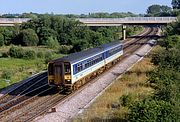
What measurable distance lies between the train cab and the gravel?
135cm

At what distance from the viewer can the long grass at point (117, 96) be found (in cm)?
2423

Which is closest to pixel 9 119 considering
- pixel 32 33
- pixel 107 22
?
pixel 32 33

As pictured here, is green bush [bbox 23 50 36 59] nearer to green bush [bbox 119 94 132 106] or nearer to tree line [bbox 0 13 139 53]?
tree line [bbox 0 13 139 53]

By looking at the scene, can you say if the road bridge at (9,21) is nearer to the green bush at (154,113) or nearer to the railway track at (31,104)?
the railway track at (31,104)

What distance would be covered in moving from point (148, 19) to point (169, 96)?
77223 millimetres

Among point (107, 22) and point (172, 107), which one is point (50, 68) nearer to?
point (172, 107)

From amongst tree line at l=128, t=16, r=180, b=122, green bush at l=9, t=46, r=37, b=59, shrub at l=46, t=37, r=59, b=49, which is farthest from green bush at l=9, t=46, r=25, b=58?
tree line at l=128, t=16, r=180, b=122

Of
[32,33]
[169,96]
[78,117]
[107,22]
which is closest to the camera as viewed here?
[169,96]

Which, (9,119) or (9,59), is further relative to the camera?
(9,59)

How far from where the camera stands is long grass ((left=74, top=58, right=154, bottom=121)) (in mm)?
24234

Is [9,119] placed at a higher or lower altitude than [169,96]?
lower

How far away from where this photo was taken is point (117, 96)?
1172 inches

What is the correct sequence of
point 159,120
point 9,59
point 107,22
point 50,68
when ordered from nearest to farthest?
point 159,120 → point 50,68 → point 9,59 → point 107,22

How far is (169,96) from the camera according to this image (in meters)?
23.0
